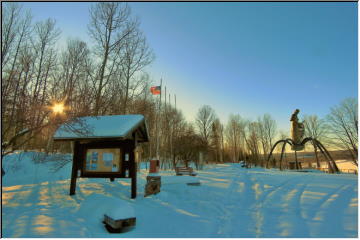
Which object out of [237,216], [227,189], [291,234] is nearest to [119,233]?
[237,216]

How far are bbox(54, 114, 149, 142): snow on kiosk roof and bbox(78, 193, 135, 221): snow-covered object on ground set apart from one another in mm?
2381

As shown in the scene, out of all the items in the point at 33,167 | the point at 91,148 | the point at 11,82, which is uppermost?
the point at 11,82

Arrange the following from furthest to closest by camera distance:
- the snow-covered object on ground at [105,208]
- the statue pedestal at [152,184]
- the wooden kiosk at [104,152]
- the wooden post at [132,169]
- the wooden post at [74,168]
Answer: the statue pedestal at [152,184] → the wooden post at [74,168] → the wooden post at [132,169] → the wooden kiosk at [104,152] → the snow-covered object on ground at [105,208]

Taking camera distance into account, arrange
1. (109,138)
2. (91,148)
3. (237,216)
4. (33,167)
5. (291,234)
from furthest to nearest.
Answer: (33,167) < (91,148) < (109,138) < (237,216) < (291,234)

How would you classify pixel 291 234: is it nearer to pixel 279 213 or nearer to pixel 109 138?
pixel 279 213

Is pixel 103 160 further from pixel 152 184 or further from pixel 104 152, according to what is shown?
pixel 152 184

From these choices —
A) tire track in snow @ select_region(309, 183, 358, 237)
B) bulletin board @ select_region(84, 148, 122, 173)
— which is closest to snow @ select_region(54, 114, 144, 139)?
bulletin board @ select_region(84, 148, 122, 173)

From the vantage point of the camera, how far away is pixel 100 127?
833cm

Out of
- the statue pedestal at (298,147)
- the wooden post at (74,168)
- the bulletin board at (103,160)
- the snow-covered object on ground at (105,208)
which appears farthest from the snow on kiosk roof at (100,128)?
the statue pedestal at (298,147)

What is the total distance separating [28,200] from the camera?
764cm

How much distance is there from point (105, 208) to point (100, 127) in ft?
12.6

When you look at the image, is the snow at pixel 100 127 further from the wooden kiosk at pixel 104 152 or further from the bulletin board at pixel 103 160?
the bulletin board at pixel 103 160

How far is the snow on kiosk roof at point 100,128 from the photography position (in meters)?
7.61

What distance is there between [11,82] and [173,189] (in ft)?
27.0
